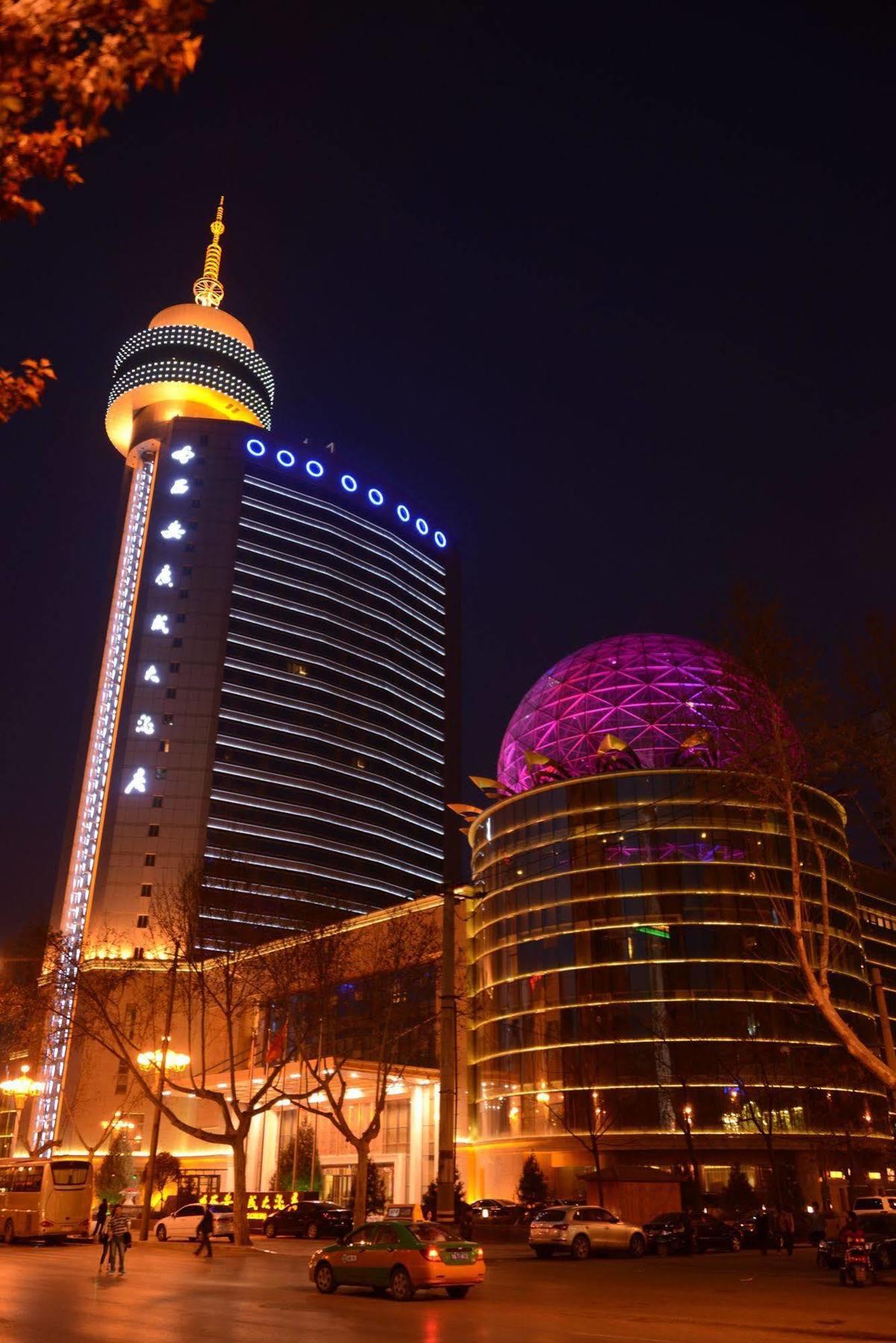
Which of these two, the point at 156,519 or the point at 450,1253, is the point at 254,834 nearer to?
the point at 156,519

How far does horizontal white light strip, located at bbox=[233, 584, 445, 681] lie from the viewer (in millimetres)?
109625

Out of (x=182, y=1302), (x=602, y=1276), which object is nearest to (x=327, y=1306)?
(x=182, y=1302)

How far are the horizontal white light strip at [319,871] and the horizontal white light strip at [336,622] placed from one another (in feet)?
93.2

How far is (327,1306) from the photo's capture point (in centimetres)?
1755

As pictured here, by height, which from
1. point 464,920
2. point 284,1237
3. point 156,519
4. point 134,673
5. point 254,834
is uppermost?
point 156,519

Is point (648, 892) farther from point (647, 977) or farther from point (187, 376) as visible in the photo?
point (187, 376)

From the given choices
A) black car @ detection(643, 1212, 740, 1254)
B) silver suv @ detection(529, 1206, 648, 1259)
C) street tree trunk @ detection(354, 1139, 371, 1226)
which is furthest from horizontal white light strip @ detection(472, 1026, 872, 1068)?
silver suv @ detection(529, 1206, 648, 1259)

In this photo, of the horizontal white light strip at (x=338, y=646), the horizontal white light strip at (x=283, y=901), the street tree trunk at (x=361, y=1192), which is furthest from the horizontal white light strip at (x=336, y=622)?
the street tree trunk at (x=361, y=1192)

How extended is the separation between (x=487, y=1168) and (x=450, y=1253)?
4519cm

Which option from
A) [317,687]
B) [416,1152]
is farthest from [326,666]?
[416,1152]

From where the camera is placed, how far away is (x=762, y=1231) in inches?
1480

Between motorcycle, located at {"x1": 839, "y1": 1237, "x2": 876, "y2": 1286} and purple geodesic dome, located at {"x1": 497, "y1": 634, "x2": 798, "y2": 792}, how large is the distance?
3759 cm

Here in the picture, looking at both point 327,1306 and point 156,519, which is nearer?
point 327,1306

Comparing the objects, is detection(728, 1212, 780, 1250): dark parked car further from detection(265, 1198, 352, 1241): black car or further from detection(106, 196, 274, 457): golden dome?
detection(106, 196, 274, 457): golden dome
